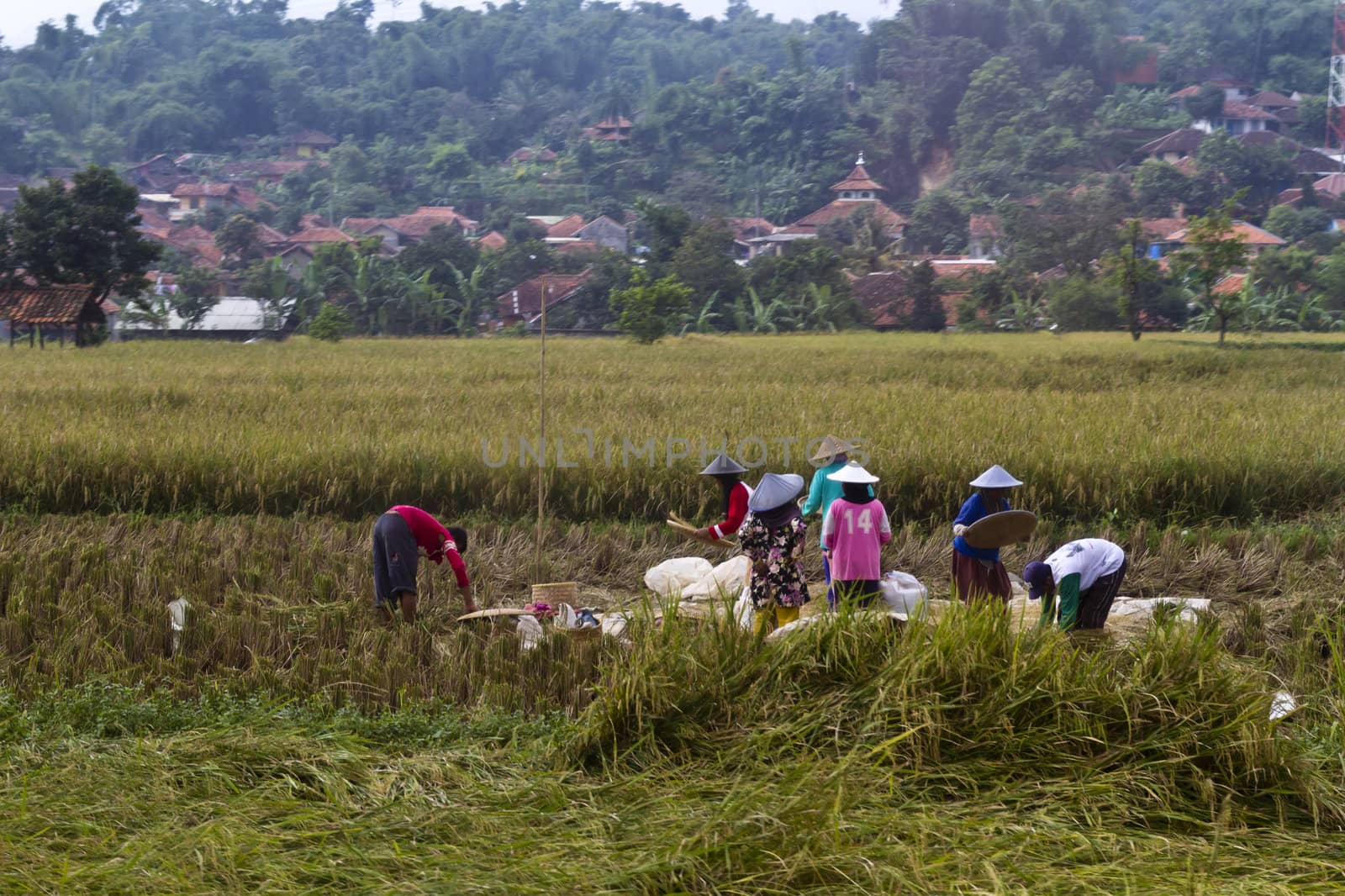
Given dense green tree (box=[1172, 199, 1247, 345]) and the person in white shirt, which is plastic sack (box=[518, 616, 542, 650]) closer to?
the person in white shirt

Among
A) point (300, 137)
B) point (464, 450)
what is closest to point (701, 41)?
point (300, 137)

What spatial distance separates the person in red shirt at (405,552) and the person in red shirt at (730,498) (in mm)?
1052

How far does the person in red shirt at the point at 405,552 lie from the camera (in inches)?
227

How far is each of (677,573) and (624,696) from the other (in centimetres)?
261

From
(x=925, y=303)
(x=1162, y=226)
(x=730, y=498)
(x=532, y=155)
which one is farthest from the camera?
(x=532, y=155)

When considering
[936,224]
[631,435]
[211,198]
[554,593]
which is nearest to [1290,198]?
[936,224]

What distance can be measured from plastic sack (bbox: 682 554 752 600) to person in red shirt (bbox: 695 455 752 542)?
2.11 ft

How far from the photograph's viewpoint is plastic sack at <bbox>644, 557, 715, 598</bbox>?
6.75 m

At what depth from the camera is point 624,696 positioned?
4.21 m

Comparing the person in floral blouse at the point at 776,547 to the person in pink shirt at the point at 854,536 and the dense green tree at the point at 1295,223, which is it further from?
the dense green tree at the point at 1295,223

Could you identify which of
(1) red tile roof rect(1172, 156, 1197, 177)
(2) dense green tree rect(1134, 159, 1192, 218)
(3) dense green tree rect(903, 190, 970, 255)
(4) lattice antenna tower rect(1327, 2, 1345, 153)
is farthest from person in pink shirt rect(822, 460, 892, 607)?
(4) lattice antenna tower rect(1327, 2, 1345, 153)

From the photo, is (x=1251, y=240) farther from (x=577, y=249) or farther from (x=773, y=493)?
(x=773, y=493)

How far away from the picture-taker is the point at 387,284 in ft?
122

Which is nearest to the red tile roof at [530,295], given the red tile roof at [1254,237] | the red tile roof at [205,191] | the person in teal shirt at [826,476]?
the red tile roof at [1254,237]
